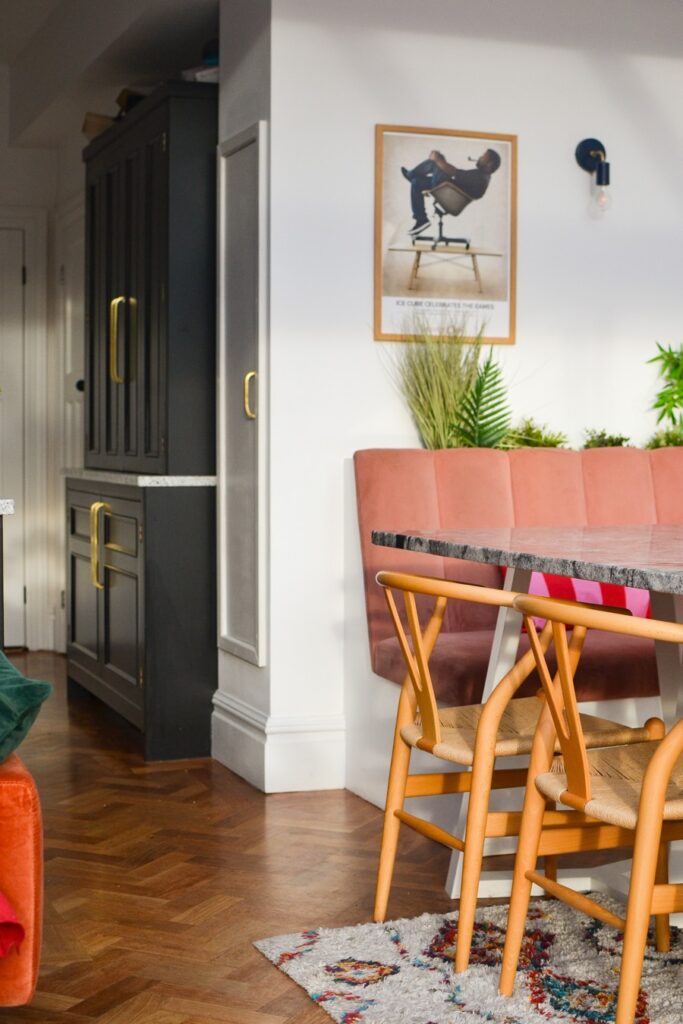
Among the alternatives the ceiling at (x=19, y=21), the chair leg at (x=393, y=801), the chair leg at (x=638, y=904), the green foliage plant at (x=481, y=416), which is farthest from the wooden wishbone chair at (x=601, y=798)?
the ceiling at (x=19, y=21)

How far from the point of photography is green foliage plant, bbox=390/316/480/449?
412cm

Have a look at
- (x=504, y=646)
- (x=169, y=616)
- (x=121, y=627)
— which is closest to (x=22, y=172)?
(x=121, y=627)

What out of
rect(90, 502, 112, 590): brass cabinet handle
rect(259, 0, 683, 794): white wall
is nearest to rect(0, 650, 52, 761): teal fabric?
rect(259, 0, 683, 794): white wall

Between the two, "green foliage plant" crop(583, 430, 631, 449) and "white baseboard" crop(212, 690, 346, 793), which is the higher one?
"green foliage plant" crop(583, 430, 631, 449)

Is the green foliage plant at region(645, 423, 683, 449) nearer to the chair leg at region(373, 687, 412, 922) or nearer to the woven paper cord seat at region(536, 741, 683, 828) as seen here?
the chair leg at region(373, 687, 412, 922)

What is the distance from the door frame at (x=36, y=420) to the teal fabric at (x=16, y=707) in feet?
16.2

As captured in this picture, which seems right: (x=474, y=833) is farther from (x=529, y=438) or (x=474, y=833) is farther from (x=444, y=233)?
(x=444, y=233)

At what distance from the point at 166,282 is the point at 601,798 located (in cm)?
287

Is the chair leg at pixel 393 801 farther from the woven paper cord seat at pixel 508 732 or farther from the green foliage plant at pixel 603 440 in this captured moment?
the green foliage plant at pixel 603 440

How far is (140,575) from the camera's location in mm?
4438

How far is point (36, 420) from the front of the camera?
6926mm

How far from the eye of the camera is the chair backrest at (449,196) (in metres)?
4.21

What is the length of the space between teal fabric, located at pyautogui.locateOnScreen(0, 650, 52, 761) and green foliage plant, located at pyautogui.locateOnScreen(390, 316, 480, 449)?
2.26 meters

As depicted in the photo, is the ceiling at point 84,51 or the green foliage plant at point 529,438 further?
the ceiling at point 84,51
